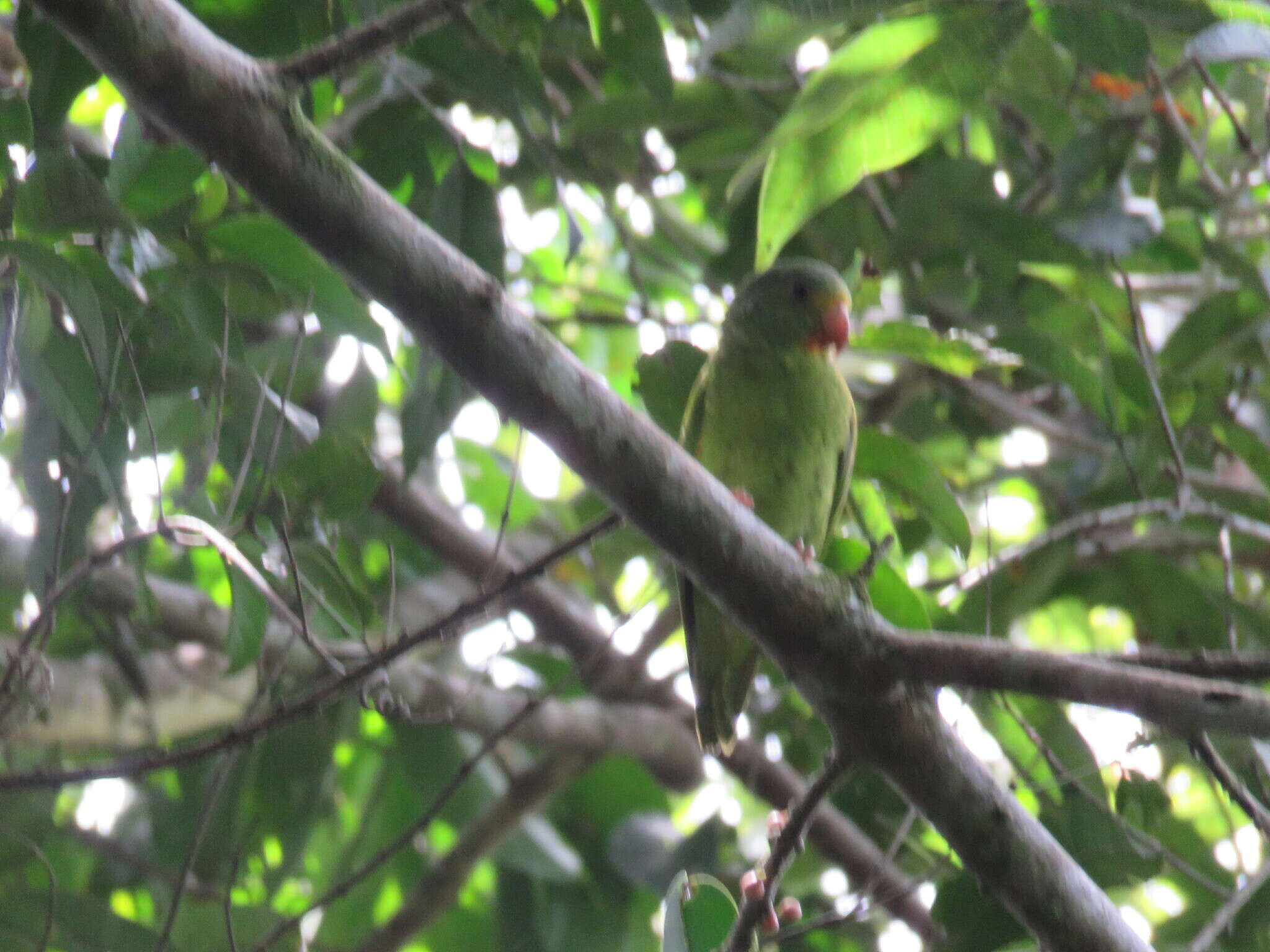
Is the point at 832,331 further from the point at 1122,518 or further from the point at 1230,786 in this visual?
the point at 1230,786

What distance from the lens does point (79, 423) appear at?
201 cm

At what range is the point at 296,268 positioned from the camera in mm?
2170

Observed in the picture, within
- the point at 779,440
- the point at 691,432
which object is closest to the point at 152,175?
the point at 691,432

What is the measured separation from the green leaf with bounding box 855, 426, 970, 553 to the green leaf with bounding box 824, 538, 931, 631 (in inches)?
15.8

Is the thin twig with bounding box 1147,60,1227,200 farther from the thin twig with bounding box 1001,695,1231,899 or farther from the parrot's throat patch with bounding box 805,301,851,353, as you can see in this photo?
the thin twig with bounding box 1001,695,1231,899

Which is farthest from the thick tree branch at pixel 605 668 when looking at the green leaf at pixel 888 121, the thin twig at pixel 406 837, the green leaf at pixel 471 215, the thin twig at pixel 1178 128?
the thin twig at pixel 1178 128

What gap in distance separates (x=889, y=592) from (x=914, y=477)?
0.50 meters

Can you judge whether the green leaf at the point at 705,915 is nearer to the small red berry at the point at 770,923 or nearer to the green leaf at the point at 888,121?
the small red berry at the point at 770,923

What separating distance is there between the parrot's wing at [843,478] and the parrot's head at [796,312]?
0.16m

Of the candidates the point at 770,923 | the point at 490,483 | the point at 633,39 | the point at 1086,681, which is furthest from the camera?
the point at 490,483

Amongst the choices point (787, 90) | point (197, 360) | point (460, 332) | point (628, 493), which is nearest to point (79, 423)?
point (197, 360)

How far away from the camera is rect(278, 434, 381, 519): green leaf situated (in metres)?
2.12

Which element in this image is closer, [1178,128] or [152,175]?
[152,175]

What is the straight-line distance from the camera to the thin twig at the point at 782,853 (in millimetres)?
1791
